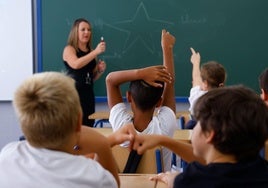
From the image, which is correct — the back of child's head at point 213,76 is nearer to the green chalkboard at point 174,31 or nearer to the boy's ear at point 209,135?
the green chalkboard at point 174,31

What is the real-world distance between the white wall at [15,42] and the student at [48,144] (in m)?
3.91

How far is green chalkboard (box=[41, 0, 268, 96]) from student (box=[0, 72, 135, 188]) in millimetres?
3642

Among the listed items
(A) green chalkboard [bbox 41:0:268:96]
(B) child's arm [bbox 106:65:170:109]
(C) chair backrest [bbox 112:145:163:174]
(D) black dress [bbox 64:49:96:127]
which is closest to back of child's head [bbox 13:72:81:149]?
(B) child's arm [bbox 106:65:170:109]

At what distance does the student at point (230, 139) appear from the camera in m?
1.08

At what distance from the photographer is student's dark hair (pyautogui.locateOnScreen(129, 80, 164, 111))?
2033 mm

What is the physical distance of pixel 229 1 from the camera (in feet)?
15.0

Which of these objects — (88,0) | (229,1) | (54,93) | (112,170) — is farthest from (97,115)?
(54,93)

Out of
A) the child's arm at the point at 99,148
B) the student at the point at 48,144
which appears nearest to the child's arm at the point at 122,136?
the child's arm at the point at 99,148

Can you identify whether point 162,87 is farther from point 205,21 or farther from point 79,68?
point 205,21

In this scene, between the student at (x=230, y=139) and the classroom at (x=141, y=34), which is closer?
the student at (x=230, y=139)

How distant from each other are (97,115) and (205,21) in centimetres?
→ 163

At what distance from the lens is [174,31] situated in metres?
4.70

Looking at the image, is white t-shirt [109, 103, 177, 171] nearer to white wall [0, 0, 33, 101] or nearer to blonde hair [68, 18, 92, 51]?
blonde hair [68, 18, 92, 51]

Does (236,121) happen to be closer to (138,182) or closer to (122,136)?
(122,136)
